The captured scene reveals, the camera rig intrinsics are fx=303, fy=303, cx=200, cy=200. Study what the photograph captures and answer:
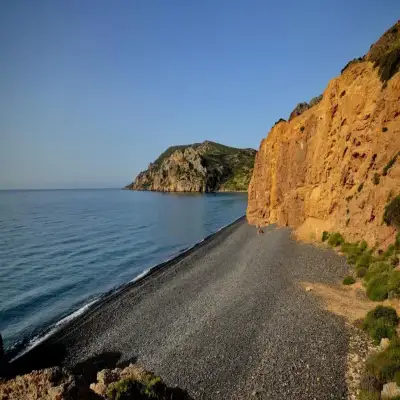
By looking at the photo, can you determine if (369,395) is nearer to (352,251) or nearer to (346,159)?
(352,251)

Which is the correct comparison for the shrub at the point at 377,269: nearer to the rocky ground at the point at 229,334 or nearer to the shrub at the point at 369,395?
the rocky ground at the point at 229,334

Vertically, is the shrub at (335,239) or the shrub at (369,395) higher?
the shrub at (335,239)

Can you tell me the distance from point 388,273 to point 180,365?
44.3ft

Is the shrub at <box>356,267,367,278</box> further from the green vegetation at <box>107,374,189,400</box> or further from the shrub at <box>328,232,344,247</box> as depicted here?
the green vegetation at <box>107,374,189,400</box>

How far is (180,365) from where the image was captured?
15.5m

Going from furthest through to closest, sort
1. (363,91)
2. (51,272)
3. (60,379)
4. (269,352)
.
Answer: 1. (51,272)
2. (363,91)
3. (269,352)
4. (60,379)

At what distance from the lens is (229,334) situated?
58.1 feet

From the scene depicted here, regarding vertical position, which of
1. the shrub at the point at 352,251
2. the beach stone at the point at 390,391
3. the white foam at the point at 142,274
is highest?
the shrub at the point at 352,251

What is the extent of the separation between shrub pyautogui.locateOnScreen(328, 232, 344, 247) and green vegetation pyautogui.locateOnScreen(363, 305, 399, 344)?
566 inches

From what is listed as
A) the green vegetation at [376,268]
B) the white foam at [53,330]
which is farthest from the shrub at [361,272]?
the white foam at [53,330]

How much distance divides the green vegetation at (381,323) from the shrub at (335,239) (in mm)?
14367

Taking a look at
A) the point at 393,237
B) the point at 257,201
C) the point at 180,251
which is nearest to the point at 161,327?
the point at 393,237

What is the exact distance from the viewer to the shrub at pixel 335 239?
1167 inches

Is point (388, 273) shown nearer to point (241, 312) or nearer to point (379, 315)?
point (379, 315)
